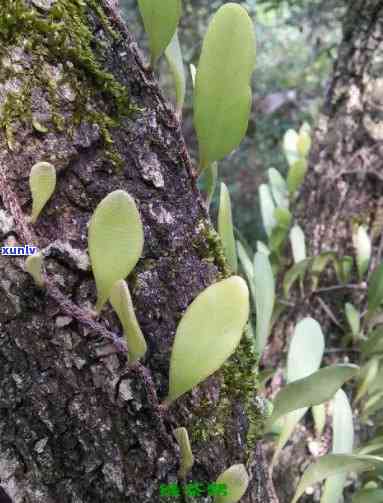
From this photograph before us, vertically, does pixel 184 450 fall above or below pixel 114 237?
below

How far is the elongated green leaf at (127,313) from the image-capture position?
1.11 feet

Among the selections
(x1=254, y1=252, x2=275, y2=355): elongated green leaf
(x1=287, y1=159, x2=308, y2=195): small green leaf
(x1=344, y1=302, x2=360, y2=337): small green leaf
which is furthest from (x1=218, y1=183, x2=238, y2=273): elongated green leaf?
(x1=287, y1=159, x2=308, y2=195): small green leaf

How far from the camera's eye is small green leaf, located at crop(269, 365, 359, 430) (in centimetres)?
48

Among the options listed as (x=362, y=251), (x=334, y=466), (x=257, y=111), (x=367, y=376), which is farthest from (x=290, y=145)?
(x=257, y=111)

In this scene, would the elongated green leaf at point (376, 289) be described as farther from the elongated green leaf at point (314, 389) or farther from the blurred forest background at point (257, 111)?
the blurred forest background at point (257, 111)

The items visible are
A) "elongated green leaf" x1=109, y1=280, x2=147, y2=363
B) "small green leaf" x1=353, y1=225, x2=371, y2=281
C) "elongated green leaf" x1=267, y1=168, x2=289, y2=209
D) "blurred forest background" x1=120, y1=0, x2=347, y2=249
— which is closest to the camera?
"elongated green leaf" x1=109, y1=280, x2=147, y2=363

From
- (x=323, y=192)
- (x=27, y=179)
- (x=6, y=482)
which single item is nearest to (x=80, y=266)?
(x=27, y=179)

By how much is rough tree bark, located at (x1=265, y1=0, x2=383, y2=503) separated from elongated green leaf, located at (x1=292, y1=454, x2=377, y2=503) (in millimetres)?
465

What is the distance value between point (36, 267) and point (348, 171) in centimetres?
90

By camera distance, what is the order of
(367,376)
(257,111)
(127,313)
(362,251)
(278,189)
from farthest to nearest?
(257,111), (278,189), (362,251), (367,376), (127,313)

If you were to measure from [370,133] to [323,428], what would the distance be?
25.9 inches

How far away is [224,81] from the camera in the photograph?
0.45 meters

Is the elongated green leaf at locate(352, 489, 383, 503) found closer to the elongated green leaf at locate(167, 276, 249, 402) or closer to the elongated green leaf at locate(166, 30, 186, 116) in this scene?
the elongated green leaf at locate(167, 276, 249, 402)

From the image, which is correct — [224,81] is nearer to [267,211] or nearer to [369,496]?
[369,496]
